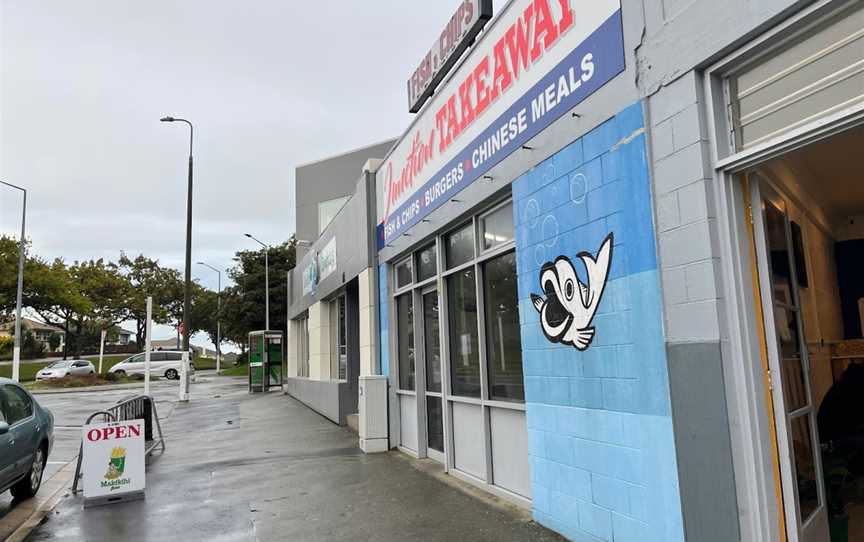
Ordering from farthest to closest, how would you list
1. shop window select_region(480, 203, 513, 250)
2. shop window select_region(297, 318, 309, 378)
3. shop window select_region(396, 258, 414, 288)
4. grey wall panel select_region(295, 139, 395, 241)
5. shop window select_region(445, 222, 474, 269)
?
grey wall panel select_region(295, 139, 395, 241) < shop window select_region(297, 318, 309, 378) < shop window select_region(396, 258, 414, 288) < shop window select_region(445, 222, 474, 269) < shop window select_region(480, 203, 513, 250)

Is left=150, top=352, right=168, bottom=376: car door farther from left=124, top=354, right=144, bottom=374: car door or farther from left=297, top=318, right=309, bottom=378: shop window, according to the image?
left=297, top=318, right=309, bottom=378: shop window

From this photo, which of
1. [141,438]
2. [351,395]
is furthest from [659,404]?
[351,395]

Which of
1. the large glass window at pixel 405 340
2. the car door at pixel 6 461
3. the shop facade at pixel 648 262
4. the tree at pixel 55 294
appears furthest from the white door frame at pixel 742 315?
the tree at pixel 55 294

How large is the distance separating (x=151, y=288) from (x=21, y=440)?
56.9 meters

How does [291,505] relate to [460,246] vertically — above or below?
below

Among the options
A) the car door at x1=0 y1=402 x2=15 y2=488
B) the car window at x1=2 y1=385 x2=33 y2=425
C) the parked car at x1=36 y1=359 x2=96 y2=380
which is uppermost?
the parked car at x1=36 y1=359 x2=96 y2=380

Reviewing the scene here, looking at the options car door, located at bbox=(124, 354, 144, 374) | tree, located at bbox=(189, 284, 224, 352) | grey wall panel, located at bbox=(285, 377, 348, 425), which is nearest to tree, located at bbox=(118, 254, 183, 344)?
tree, located at bbox=(189, 284, 224, 352)

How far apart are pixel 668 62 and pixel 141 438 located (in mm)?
7220

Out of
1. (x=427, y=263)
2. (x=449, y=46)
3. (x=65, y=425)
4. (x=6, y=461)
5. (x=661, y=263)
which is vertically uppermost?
(x=449, y=46)

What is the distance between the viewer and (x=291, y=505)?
21.9 feet

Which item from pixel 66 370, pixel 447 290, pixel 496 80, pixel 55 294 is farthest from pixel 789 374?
pixel 55 294

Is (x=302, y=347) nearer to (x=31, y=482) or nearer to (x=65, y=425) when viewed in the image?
(x=65, y=425)

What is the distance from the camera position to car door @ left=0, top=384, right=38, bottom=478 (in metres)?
6.85

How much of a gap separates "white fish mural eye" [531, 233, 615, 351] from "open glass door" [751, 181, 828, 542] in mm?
1034
